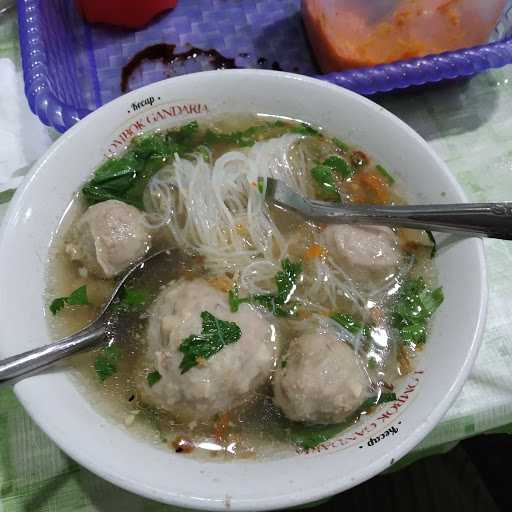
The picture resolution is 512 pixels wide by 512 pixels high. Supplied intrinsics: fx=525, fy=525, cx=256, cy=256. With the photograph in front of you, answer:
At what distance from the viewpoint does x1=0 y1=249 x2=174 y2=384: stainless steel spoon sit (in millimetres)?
1237

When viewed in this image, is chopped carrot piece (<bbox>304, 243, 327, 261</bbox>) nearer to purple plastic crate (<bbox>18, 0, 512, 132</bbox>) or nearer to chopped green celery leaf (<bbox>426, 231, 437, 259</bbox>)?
chopped green celery leaf (<bbox>426, 231, 437, 259</bbox>)

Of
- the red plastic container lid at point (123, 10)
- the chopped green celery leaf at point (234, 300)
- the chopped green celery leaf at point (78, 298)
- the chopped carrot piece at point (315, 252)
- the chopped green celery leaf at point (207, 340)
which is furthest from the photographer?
→ the red plastic container lid at point (123, 10)

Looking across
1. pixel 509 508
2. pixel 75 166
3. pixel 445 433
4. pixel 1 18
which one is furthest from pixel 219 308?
pixel 1 18

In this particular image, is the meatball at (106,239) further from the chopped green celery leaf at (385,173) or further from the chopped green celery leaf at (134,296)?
the chopped green celery leaf at (385,173)

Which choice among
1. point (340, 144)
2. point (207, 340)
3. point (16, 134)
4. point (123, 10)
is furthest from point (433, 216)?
point (123, 10)

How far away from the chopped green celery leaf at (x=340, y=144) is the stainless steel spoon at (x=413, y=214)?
21cm

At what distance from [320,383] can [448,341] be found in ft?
1.20

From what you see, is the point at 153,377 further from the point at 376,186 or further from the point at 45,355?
the point at 376,186

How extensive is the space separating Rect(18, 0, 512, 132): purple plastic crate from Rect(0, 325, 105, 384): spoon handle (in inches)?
42.8

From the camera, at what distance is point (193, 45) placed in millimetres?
2725

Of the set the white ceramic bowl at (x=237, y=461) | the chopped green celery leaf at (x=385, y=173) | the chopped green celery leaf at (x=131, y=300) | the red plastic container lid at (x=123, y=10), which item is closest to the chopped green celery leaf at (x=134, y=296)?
the chopped green celery leaf at (x=131, y=300)

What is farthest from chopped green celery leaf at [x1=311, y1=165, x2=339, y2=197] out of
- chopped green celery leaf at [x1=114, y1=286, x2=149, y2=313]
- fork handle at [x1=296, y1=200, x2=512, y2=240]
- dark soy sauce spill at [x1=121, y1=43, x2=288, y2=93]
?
dark soy sauce spill at [x1=121, y1=43, x2=288, y2=93]

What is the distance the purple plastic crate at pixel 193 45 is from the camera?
2.12 metres

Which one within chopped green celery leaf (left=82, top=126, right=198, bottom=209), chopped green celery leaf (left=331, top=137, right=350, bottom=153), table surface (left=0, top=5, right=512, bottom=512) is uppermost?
chopped green celery leaf (left=82, top=126, right=198, bottom=209)
